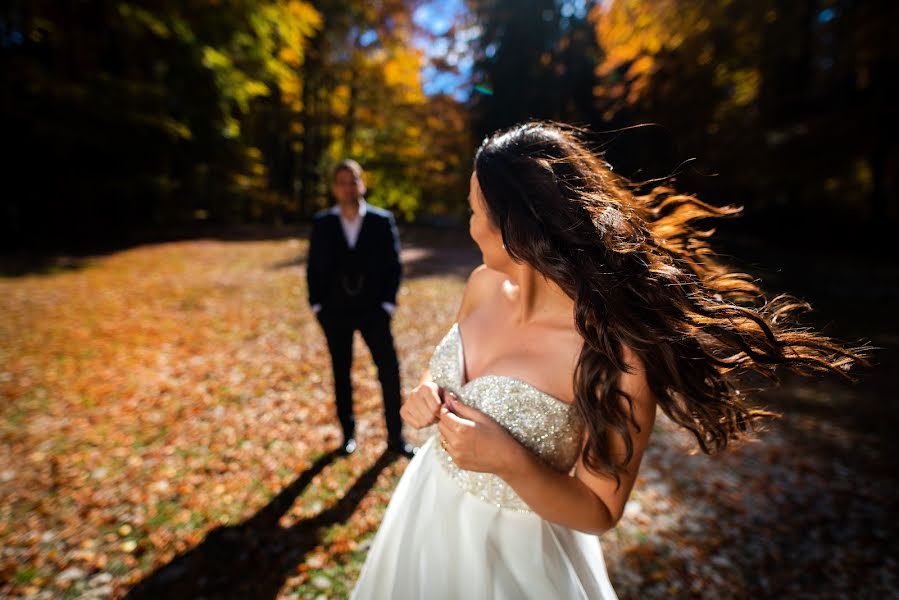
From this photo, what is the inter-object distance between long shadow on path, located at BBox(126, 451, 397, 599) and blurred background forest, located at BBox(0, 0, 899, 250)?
5031mm

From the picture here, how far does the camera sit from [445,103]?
1728 cm

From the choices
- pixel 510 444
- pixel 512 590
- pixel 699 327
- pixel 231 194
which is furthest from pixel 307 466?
pixel 231 194

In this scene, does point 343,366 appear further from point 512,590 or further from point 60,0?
point 60,0

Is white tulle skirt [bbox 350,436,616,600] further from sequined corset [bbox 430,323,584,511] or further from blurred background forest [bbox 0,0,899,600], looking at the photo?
blurred background forest [bbox 0,0,899,600]

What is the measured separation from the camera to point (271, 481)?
3666mm

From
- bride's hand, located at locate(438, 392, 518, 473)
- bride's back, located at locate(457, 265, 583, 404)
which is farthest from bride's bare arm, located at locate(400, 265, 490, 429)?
bride's back, located at locate(457, 265, 583, 404)

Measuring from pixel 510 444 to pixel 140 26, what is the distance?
17.9 meters

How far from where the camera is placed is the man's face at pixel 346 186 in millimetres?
3611

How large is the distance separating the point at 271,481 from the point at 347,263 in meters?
2.02

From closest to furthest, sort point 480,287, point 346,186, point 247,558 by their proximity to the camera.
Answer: point 480,287
point 247,558
point 346,186

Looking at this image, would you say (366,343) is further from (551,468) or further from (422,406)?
(551,468)

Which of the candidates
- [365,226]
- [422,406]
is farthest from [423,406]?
[365,226]

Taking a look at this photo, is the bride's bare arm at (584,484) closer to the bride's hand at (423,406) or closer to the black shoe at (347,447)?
the bride's hand at (423,406)

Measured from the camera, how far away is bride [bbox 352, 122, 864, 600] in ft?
4.20
